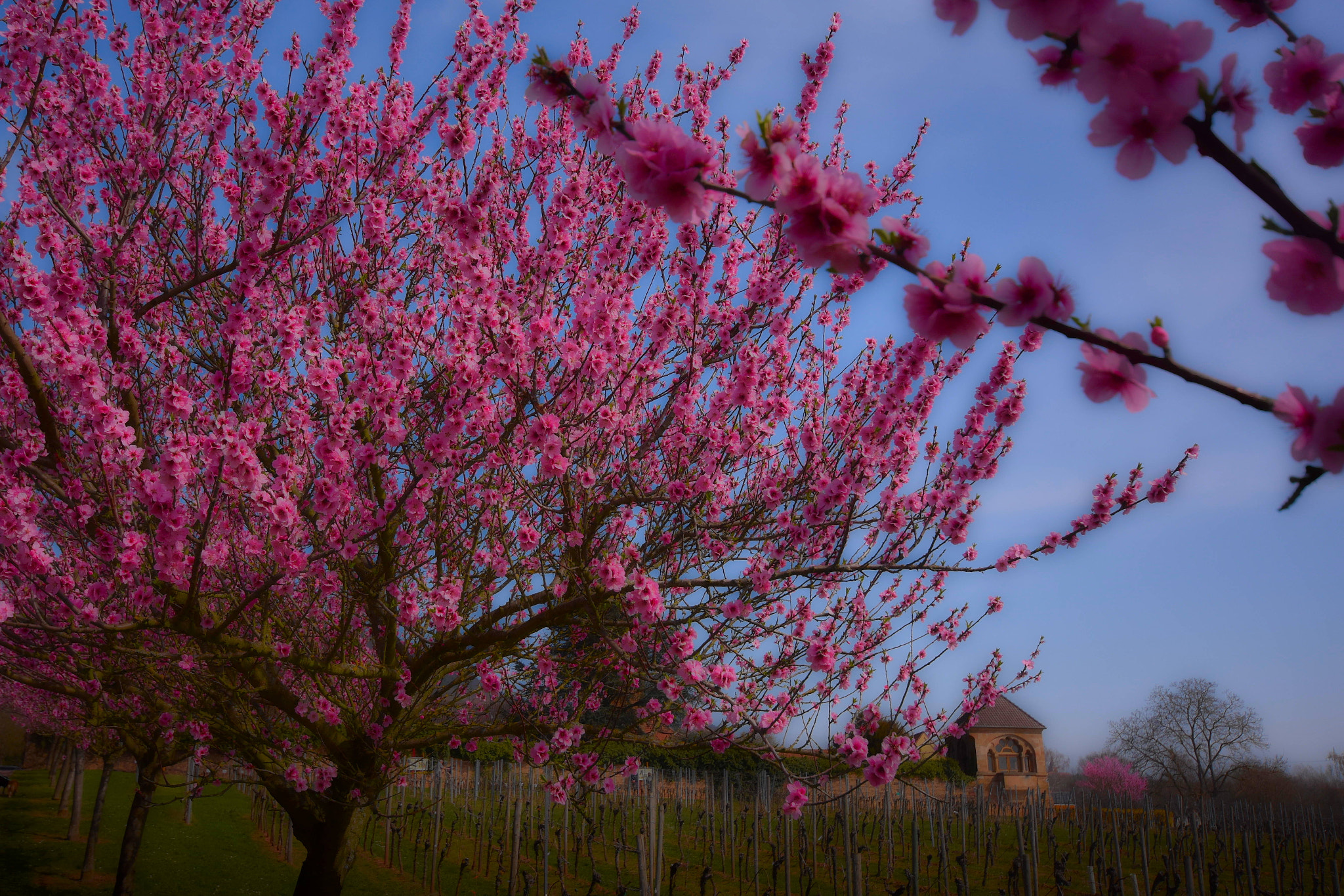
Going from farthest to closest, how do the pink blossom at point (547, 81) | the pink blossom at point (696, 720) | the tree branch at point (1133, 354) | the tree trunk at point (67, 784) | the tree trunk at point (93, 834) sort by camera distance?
the tree trunk at point (67, 784) → the tree trunk at point (93, 834) → the pink blossom at point (696, 720) → the pink blossom at point (547, 81) → the tree branch at point (1133, 354)

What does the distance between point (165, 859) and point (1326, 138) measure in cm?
1692

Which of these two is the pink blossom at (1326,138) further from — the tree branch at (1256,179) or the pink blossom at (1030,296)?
the pink blossom at (1030,296)

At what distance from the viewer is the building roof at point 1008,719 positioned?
35938 mm

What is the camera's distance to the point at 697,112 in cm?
601

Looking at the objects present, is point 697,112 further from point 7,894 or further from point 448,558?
point 7,894

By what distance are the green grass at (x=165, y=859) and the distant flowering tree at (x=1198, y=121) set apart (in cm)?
833

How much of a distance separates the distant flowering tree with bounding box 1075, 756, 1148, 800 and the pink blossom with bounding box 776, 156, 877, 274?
37.9 m

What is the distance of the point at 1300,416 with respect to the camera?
114cm

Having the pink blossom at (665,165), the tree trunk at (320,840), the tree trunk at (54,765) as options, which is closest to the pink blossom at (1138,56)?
the pink blossom at (665,165)

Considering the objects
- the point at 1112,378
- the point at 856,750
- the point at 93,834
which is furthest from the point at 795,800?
the point at 93,834

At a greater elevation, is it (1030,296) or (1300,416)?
(1030,296)

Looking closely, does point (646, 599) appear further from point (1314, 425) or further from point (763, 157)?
point (1314, 425)

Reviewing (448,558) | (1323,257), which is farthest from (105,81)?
(1323,257)

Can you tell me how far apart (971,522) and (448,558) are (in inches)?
147
